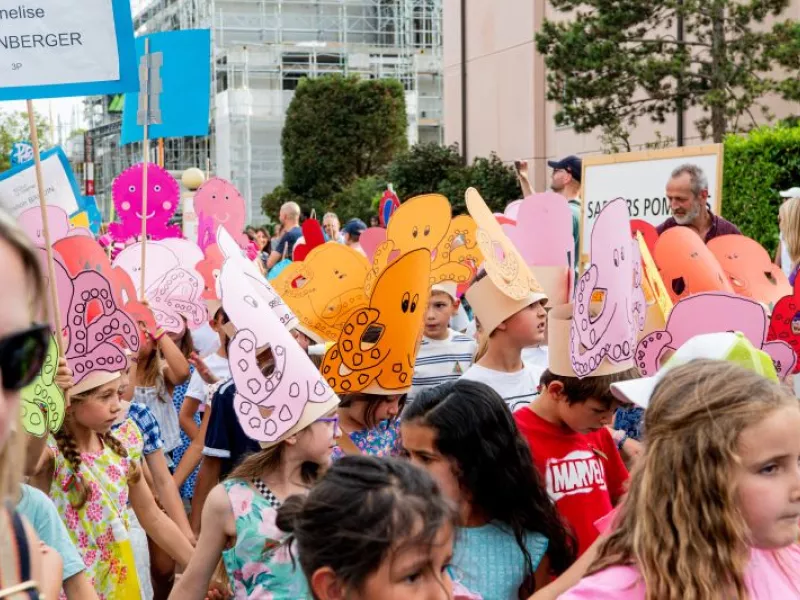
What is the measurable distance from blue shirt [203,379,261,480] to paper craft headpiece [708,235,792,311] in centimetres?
210

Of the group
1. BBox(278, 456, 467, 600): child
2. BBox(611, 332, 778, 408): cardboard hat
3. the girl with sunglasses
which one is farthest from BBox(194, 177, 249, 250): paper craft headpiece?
the girl with sunglasses

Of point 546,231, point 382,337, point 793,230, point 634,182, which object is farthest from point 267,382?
point 634,182

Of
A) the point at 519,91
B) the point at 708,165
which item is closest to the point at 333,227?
the point at 708,165

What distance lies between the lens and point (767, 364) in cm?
277

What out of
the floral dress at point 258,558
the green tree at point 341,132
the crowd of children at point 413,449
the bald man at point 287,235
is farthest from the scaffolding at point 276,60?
the floral dress at point 258,558

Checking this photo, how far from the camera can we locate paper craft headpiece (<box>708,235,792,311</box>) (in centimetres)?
536

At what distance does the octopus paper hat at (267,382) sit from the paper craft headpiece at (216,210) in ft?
16.5

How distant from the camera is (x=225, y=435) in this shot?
488 cm

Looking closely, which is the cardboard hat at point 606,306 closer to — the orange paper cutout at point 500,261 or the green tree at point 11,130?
the orange paper cutout at point 500,261

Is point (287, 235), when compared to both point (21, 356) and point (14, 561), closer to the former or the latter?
point (14, 561)

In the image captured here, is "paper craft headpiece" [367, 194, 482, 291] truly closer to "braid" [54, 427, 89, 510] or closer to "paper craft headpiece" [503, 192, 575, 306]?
"paper craft headpiece" [503, 192, 575, 306]

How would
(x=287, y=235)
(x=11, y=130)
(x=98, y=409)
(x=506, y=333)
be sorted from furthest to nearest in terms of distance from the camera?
(x=11, y=130)
(x=287, y=235)
(x=506, y=333)
(x=98, y=409)

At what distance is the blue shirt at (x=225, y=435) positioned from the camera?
486 centimetres

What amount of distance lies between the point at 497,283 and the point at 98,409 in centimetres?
153
